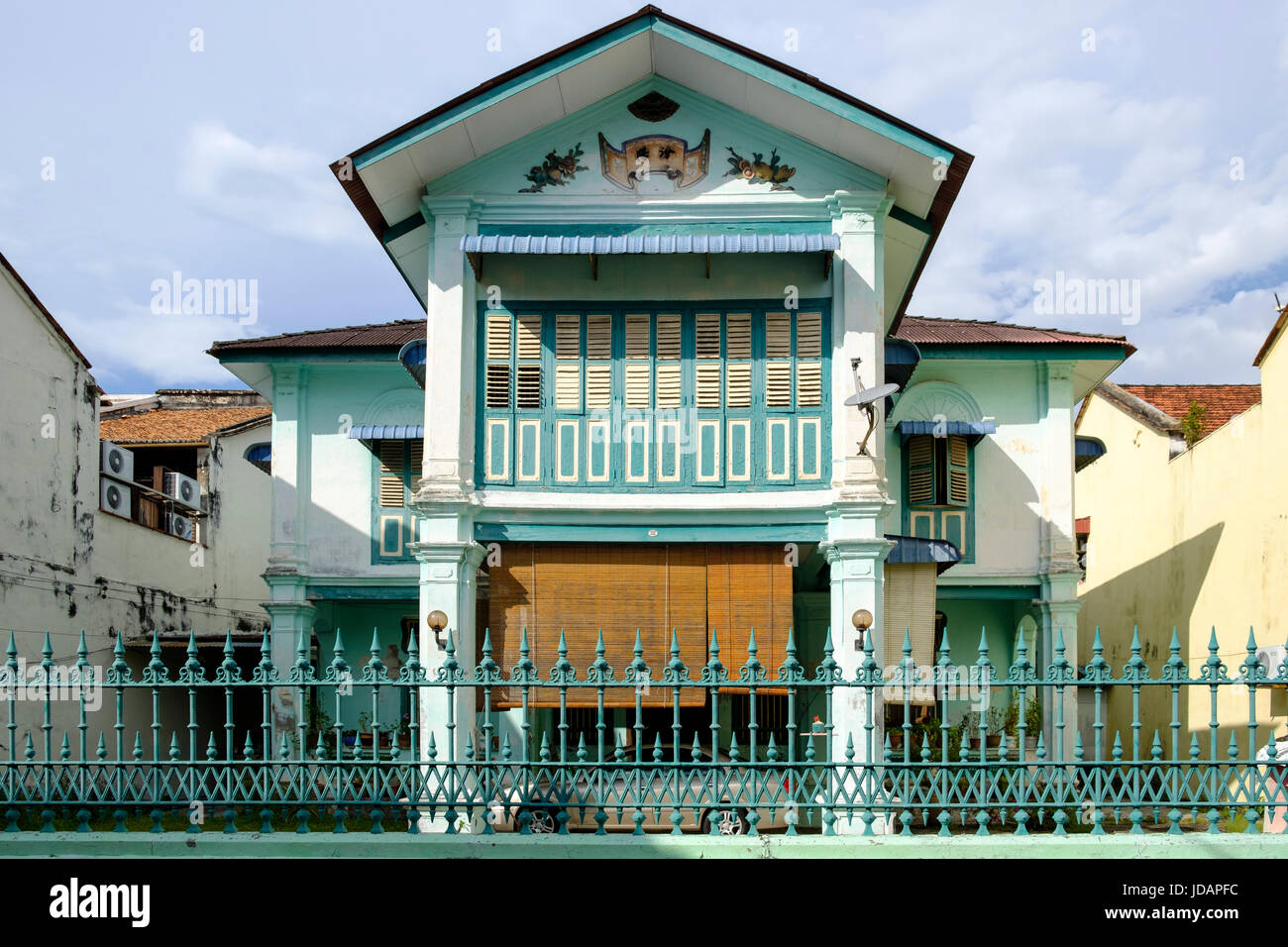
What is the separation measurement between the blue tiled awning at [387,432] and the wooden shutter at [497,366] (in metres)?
4.73

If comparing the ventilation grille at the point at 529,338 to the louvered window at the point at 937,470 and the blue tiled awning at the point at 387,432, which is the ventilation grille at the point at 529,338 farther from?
the louvered window at the point at 937,470

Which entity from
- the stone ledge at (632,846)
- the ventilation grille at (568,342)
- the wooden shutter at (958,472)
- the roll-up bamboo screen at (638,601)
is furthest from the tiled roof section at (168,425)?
the stone ledge at (632,846)

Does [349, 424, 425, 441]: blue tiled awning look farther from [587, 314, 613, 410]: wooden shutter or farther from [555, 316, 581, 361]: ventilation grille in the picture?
[587, 314, 613, 410]: wooden shutter

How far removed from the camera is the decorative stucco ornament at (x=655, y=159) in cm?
1432

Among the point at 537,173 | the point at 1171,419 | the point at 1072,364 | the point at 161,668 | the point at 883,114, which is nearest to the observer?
the point at 161,668

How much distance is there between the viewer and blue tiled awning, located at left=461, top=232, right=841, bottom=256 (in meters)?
13.3

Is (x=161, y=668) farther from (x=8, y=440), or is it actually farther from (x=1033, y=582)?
(x=1033, y=582)

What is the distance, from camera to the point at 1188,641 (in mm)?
21234

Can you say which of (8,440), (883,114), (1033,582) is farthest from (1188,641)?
(8,440)

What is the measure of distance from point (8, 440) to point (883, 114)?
13574 millimetres

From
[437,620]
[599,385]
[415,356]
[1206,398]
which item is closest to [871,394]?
[599,385]

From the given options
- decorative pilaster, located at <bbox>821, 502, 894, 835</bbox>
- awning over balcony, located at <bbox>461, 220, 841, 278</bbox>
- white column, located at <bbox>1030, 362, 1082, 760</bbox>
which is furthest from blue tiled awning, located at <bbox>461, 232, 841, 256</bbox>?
white column, located at <bbox>1030, 362, 1082, 760</bbox>

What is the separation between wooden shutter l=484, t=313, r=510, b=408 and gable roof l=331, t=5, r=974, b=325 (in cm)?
188

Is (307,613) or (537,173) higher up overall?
(537,173)
